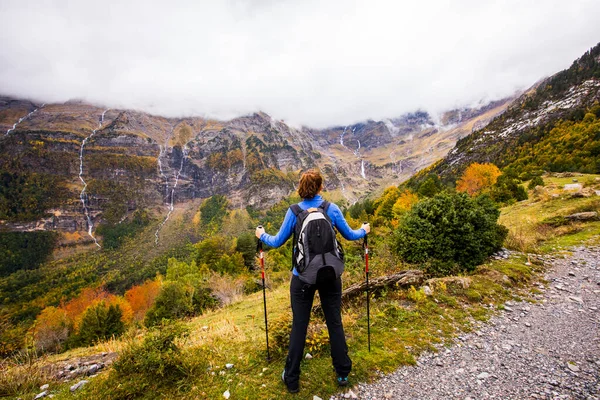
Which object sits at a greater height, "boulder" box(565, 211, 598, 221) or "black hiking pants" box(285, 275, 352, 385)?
"black hiking pants" box(285, 275, 352, 385)

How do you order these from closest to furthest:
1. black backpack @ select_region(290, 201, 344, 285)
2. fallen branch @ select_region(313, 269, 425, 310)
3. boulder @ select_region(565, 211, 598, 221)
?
black backpack @ select_region(290, 201, 344, 285) → fallen branch @ select_region(313, 269, 425, 310) → boulder @ select_region(565, 211, 598, 221)

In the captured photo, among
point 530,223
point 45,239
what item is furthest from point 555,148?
point 45,239

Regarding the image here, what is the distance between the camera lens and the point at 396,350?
179 inches

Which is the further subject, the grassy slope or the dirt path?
the grassy slope

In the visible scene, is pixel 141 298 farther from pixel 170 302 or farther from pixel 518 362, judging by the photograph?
pixel 518 362

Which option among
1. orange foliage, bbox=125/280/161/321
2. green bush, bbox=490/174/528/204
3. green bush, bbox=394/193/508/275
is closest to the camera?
green bush, bbox=394/193/508/275

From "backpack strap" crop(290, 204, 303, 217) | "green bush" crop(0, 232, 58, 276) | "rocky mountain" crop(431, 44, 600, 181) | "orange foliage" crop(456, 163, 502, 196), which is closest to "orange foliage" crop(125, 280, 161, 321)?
"backpack strap" crop(290, 204, 303, 217)

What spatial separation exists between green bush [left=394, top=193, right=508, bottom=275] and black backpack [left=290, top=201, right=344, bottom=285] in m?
5.38

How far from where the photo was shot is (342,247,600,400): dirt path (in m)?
3.57

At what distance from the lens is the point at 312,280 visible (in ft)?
11.5

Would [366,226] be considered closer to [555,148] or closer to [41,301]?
[555,148]

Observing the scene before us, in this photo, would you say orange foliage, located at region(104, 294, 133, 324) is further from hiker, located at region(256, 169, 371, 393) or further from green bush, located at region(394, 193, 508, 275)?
hiker, located at region(256, 169, 371, 393)

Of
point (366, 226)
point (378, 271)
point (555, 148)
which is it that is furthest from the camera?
point (555, 148)

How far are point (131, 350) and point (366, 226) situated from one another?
4462 millimetres
